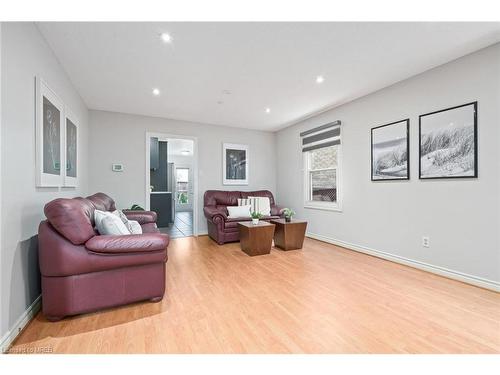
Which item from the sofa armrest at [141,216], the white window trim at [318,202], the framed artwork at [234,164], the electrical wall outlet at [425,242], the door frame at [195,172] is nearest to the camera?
the electrical wall outlet at [425,242]

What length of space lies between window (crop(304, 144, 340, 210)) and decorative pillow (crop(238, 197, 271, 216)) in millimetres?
880

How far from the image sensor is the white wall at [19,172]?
1.53m

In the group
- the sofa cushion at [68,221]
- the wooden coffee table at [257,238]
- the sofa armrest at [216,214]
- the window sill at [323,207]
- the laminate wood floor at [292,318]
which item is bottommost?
the laminate wood floor at [292,318]

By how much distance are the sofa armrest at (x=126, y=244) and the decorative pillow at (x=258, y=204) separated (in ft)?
9.78

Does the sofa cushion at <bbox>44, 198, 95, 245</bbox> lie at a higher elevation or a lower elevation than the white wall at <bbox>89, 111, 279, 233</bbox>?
lower

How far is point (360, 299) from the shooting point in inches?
85.3

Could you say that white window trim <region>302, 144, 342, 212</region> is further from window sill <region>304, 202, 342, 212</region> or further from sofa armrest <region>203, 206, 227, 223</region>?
sofa armrest <region>203, 206, 227, 223</region>

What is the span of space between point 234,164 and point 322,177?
212 centimetres

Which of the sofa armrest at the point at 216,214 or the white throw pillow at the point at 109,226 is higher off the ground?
the white throw pillow at the point at 109,226

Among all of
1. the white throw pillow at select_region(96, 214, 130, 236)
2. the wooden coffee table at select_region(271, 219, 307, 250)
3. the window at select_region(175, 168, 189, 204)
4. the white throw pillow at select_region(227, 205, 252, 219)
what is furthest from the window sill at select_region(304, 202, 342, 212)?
the window at select_region(175, 168, 189, 204)

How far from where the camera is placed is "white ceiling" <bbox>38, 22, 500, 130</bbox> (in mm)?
2080

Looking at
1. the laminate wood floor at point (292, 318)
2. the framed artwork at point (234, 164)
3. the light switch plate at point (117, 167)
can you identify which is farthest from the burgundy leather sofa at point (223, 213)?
the light switch plate at point (117, 167)

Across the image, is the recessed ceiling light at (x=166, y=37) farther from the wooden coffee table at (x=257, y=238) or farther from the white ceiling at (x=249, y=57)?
the wooden coffee table at (x=257, y=238)
